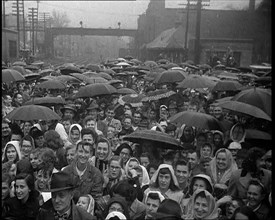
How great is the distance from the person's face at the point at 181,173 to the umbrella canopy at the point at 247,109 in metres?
1.55

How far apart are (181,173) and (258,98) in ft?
6.84

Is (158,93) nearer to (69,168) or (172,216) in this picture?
(69,168)

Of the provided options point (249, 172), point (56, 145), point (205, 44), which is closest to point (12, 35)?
point (205, 44)

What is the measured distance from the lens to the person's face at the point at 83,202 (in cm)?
410

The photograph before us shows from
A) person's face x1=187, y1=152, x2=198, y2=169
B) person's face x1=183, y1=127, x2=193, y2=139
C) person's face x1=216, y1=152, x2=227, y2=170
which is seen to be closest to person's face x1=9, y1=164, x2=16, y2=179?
person's face x1=187, y1=152, x2=198, y2=169

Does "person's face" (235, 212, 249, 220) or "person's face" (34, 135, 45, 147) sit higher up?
"person's face" (235, 212, 249, 220)

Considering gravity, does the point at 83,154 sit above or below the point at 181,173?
above

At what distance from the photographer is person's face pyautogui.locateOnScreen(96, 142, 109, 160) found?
534 centimetres

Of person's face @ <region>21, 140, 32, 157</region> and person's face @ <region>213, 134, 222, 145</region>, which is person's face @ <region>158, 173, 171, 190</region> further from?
person's face @ <region>21, 140, 32, 157</region>

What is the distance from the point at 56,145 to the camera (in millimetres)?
5703

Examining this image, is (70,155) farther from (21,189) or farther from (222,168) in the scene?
(222,168)

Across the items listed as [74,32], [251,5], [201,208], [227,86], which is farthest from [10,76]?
[74,32]

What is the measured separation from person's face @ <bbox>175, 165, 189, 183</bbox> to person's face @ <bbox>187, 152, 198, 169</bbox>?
2.05 feet

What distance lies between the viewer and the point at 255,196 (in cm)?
396
